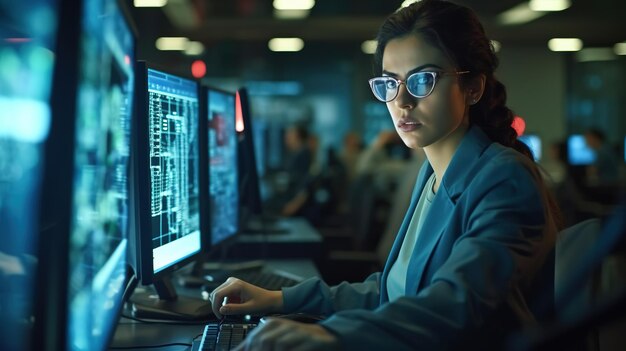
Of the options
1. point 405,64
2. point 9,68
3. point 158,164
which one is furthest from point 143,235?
point 405,64

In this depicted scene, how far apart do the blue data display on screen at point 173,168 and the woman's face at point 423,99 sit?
46 centimetres

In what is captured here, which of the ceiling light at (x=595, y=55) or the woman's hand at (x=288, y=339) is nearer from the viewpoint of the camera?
the woman's hand at (x=288, y=339)

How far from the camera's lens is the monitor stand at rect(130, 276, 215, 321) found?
1.58 metres

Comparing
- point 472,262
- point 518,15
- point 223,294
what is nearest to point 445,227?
point 472,262

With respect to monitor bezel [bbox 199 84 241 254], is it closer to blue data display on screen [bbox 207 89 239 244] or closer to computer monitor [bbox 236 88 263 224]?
blue data display on screen [bbox 207 89 239 244]

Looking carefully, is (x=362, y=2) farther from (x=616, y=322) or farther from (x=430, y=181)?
(x=616, y=322)

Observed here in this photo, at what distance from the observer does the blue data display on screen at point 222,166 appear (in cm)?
192

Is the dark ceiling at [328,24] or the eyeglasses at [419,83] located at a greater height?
the dark ceiling at [328,24]

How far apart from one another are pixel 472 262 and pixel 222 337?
1.56 feet

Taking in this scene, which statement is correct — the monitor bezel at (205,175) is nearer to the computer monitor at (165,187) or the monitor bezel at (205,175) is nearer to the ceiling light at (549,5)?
the computer monitor at (165,187)

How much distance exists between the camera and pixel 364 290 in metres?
1.51

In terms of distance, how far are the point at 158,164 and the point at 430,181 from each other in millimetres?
563

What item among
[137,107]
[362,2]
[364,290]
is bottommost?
[364,290]

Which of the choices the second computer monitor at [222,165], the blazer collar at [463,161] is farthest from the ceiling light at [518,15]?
the blazer collar at [463,161]
